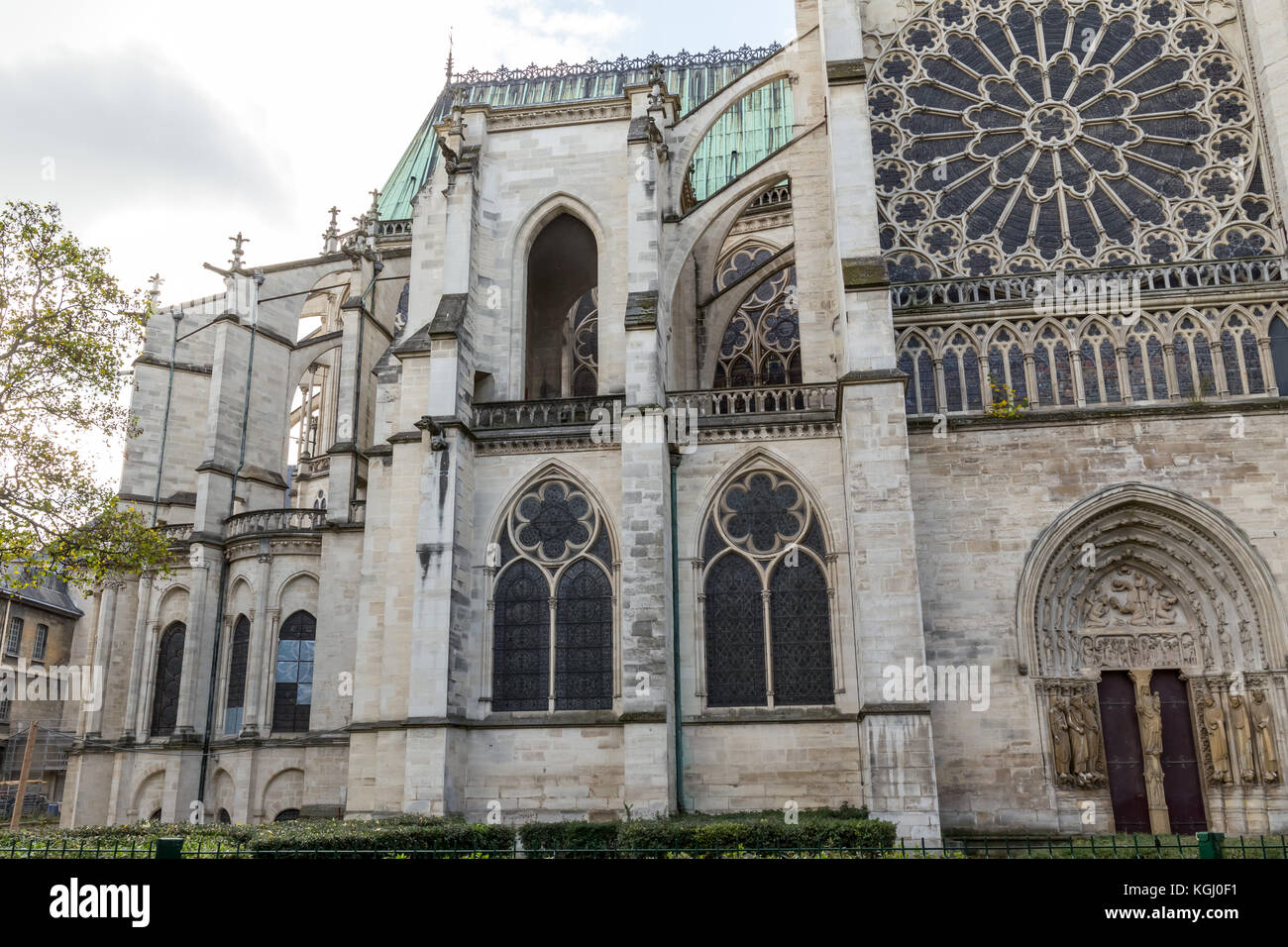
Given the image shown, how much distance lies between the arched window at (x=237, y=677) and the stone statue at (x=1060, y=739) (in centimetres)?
1754

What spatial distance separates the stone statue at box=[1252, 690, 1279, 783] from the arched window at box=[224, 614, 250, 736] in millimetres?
20695

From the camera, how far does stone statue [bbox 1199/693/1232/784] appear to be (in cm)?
1727

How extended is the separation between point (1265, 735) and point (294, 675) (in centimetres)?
1977

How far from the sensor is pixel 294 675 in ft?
79.4

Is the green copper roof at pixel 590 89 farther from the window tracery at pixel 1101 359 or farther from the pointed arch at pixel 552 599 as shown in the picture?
the pointed arch at pixel 552 599

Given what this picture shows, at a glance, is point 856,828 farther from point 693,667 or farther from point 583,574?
point 583,574

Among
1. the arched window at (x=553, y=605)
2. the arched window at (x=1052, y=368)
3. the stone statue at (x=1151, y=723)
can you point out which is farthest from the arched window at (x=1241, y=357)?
the arched window at (x=553, y=605)

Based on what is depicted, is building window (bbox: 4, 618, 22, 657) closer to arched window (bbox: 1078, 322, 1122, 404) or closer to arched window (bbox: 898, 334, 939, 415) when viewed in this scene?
arched window (bbox: 898, 334, 939, 415)

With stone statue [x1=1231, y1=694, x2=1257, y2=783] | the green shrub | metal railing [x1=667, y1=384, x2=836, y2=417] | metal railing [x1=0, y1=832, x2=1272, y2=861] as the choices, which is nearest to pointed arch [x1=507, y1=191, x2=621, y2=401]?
metal railing [x1=667, y1=384, x2=836, y2=417]

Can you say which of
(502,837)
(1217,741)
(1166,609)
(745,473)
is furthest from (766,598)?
(1217,741)

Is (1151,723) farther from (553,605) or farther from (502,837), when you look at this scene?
(502,837)

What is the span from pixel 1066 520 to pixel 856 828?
7271 mm

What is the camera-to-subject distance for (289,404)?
1107 inches

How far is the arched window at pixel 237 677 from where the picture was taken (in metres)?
24.2
